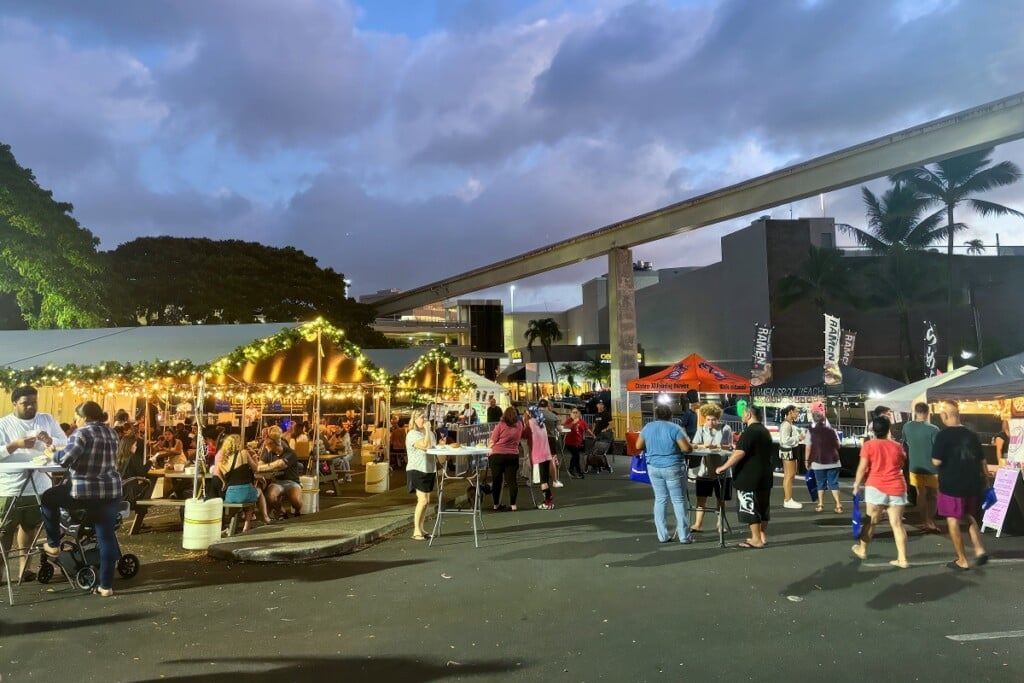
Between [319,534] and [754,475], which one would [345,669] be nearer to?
[319,534]

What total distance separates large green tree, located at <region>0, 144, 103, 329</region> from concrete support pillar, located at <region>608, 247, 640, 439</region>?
702 inches

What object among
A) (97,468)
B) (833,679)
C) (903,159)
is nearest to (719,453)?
(833,679)

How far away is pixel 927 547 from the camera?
8.20 meters

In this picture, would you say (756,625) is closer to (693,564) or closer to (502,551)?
(693,564)

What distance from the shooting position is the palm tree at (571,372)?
70938mm

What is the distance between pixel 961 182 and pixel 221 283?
38207 millimetres

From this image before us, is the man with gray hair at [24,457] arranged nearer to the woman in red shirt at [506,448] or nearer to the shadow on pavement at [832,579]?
the woman in red shirt at [506,448]

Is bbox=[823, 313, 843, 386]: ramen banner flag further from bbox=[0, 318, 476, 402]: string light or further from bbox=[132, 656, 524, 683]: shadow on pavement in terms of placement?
bbox=[132, 656, 524, 683]: shadow on pavement

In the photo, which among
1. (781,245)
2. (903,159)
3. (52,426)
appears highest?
(781,245)

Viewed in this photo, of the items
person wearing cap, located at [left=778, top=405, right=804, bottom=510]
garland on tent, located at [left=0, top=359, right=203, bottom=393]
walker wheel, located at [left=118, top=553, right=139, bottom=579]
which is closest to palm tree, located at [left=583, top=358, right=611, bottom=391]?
person wearing cap, located at [left=778, top=405, right=804, bottom=510]

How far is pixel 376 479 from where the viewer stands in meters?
14.2

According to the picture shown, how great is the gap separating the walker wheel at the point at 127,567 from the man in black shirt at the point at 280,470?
3613mm

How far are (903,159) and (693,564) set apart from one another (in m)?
16.4

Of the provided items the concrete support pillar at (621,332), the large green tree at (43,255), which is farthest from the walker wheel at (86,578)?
the concrete support pillar at (621,332)
